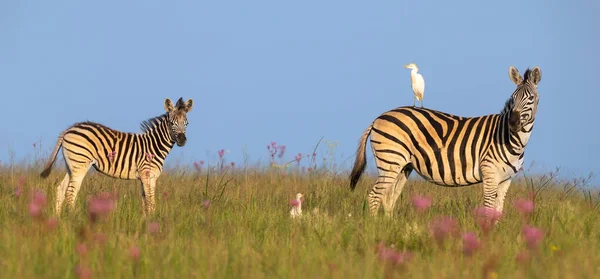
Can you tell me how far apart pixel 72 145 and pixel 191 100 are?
1966mm

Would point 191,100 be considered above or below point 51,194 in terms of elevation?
above

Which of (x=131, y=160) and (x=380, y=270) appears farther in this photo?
(x=131, y=160)

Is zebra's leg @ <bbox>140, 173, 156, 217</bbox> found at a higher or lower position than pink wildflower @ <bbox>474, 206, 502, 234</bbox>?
higher

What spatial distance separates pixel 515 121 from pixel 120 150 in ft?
19.7

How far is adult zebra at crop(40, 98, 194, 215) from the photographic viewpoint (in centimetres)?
1184

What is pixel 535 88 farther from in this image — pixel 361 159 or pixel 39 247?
pixel 39 247

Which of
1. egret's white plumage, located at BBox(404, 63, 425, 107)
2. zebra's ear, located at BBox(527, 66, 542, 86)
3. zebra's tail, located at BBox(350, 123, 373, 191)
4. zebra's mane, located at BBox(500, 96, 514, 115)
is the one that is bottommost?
zebra's tail, located at BBox(350, 123, 373, 191)

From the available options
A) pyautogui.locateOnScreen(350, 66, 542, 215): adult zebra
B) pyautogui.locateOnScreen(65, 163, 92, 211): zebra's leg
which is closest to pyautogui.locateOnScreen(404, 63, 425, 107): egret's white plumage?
pyautogui.locateOnScreen(350, 66, 542, 215): adult zebra

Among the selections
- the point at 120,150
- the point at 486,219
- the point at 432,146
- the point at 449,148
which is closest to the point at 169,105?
the point at 120,150

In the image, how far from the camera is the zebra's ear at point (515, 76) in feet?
36.0

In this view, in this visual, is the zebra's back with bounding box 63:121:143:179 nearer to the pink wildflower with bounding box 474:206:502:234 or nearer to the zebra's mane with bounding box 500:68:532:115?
the zebra's mane with bounding box 500:68:532:115

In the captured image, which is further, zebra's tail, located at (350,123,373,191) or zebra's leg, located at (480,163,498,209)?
zebra's tail, located at (350,123,373,191)

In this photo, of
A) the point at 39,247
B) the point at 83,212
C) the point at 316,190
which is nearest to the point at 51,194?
the point at 83,212

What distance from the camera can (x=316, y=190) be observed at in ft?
44.9
